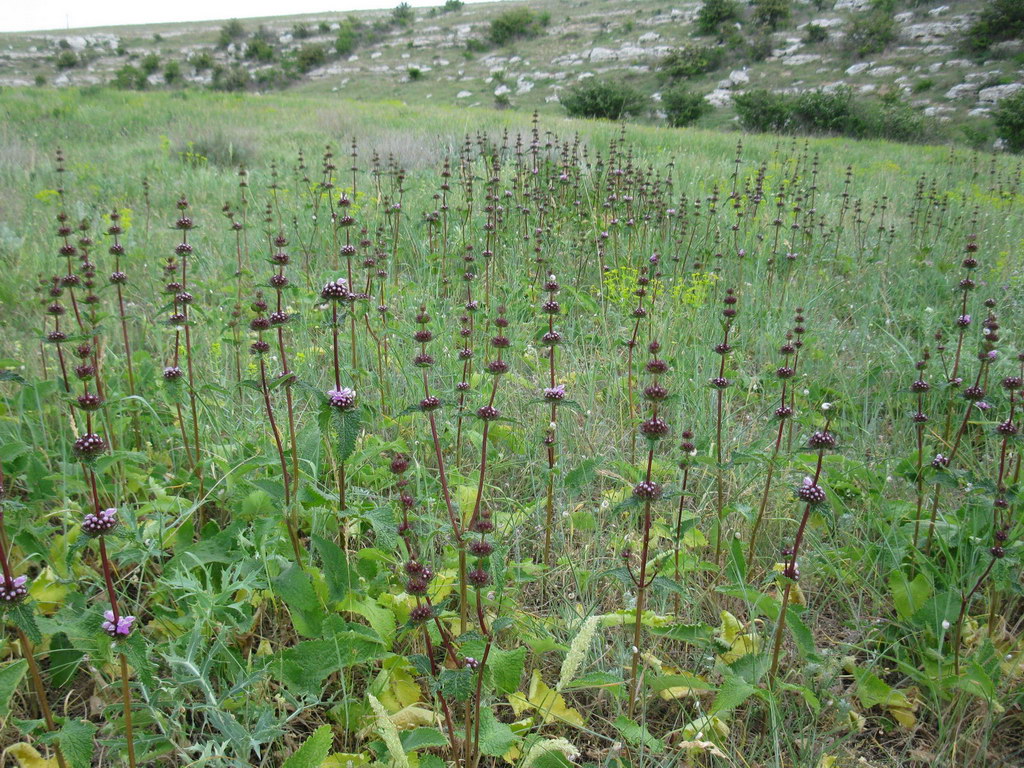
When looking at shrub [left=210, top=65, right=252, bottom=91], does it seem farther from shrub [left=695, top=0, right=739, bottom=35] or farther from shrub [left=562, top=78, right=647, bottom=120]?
shrub [left=695, top=0, right=739, bottom=35]

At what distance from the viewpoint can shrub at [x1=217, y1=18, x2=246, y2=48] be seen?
197ft

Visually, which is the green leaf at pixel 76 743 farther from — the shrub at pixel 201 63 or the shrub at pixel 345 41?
the shrub at pixel 345 41

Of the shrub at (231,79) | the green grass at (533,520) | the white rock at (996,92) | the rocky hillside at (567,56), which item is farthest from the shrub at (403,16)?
the green grass at (533,520)

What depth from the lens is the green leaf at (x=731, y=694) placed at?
1.56m

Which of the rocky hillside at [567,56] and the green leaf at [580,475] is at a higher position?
the rocky hillside at [567,56]

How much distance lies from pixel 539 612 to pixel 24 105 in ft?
64.3

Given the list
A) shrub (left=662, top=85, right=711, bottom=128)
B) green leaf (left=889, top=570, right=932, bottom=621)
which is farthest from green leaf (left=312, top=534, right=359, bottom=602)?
shrub (left=662, top=85, right=711, bottom=128)

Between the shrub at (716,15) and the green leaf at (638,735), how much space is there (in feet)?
163

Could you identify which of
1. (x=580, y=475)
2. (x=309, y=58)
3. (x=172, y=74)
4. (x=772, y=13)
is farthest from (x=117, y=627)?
(x=309, y=58)

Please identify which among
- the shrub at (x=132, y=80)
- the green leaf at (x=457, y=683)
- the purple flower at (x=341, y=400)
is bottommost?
the green leaf at (x=457, y=683)

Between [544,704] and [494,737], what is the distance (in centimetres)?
24

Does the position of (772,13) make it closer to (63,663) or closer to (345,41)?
(345,41)

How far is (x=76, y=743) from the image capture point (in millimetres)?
1318

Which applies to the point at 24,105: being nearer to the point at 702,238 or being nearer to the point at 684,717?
the point at 702,238
